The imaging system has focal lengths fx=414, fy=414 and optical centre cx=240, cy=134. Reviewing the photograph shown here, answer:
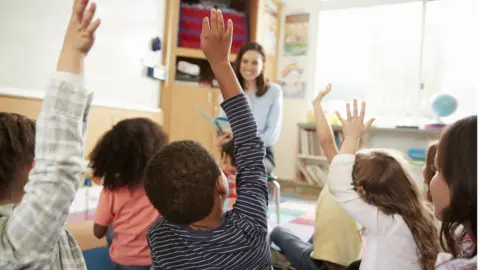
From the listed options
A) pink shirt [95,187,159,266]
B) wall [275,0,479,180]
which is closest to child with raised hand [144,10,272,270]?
pink shirt [95,187,159,266]

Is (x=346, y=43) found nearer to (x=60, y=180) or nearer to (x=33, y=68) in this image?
(x=33, y=68)

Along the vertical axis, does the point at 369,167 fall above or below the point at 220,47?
below

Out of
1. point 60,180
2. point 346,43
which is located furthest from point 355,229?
point 346,43

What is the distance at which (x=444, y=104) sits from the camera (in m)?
3.21

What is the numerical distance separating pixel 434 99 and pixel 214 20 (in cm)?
298

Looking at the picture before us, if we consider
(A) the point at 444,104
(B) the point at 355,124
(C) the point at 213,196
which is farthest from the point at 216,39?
(A) the point at 444,104

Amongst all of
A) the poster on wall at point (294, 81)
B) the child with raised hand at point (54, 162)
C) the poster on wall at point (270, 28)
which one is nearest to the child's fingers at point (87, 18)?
the child with raised hand at point (54, 162)

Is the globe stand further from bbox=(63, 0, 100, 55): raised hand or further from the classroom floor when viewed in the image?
bbox=(63, 0, 100, 55): raised hand

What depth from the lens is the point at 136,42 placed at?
2719 mm

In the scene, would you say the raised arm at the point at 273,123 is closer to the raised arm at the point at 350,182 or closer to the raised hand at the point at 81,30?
the raised arm at the point at 350,182

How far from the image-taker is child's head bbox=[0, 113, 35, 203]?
63 cm

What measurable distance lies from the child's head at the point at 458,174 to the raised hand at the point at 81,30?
60 centimetres

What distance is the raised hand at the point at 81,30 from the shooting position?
54 centimetres

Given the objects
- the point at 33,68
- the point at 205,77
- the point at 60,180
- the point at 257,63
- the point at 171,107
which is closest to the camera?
the point at 60,180
